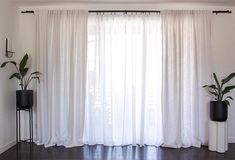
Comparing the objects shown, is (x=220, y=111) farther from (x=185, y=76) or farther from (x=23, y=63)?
(x=23, y=63)

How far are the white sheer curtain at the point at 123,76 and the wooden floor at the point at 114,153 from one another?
0.81ft

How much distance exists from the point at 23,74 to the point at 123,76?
1.70 m

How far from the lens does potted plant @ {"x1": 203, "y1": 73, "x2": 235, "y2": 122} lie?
438 cm

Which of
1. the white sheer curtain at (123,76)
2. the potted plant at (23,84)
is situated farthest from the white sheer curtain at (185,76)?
the potted plant at (23,84)

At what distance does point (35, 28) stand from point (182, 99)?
2.90 metres

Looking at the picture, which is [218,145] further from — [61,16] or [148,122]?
[61,16]

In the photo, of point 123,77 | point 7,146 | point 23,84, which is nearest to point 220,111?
point 123,77

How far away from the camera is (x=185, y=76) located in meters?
4.71

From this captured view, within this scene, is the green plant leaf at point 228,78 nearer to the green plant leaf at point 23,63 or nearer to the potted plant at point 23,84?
the potted plant at point 23,84

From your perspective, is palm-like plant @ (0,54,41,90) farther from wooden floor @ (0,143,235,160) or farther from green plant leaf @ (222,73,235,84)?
green plant leaf @ (222,73,235,84)

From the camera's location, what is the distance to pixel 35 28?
190 inches

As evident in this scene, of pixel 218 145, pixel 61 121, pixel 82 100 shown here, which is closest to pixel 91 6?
pixel 82 100

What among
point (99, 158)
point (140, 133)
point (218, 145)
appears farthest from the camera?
point (140, 133)

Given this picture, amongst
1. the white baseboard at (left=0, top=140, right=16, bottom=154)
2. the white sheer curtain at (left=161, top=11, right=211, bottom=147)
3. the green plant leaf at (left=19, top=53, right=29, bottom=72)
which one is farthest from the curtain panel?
the white baseboard at (left=0, top=140, right=16, bottom=154)
